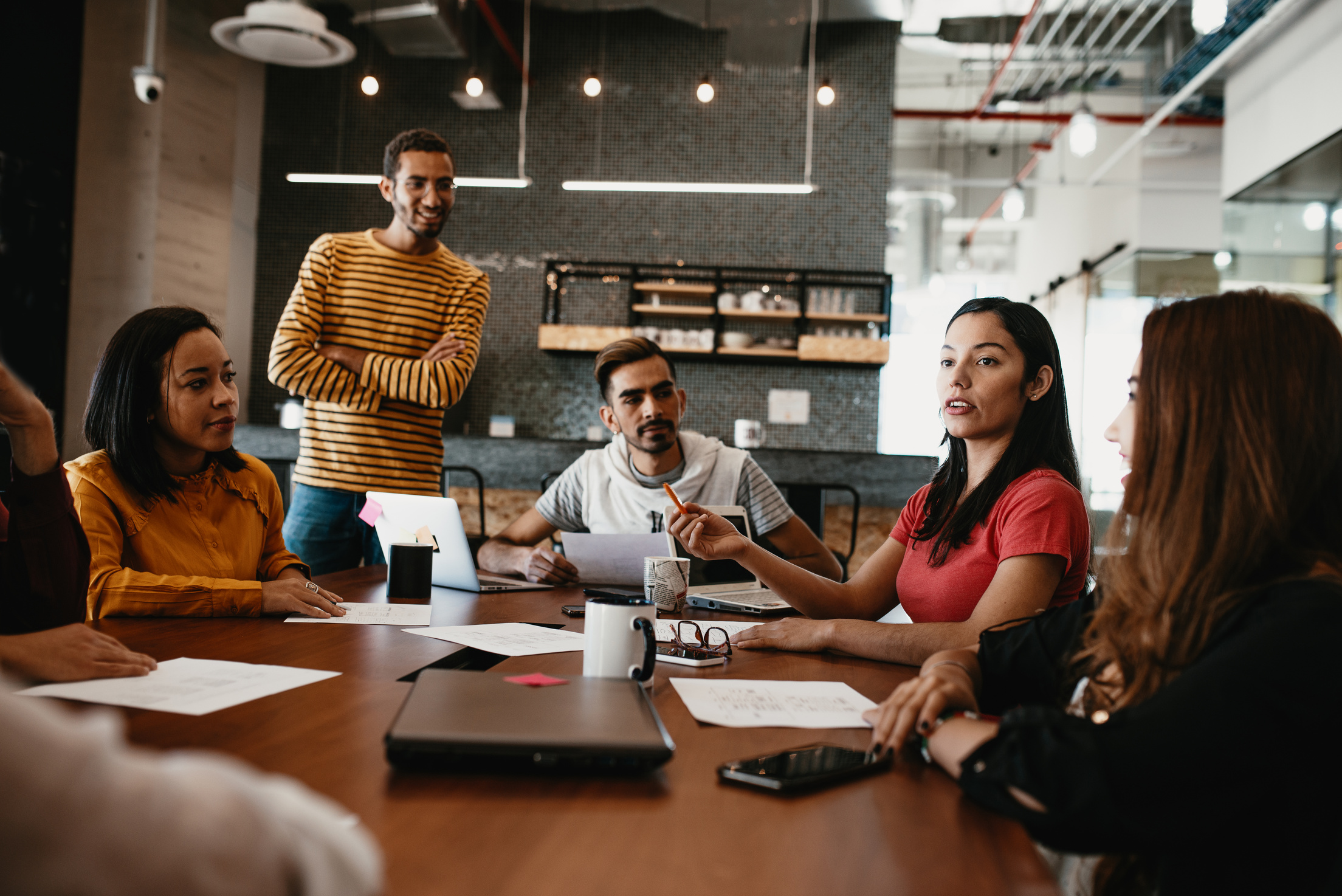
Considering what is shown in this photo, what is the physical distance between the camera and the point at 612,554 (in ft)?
7.01

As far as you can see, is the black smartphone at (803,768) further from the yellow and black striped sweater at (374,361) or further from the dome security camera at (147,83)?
the dome security camera at (147,83)

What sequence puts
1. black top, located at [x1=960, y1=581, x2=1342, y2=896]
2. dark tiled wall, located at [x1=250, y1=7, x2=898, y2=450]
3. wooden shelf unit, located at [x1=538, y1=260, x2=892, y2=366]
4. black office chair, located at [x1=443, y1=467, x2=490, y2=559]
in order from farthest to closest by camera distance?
1. dark tiled wall, located at [x1=250, y1=7, x2=898, y2=450]
2. wooden shelf unit, located at [x1=538, y1=260, x2=892, y2=366]
3. black office chair, located at [x1=443, y1=467, x2=490, y2=559]
4. black top, located at [x1=960, y1=581, x2=1342, y2=896]

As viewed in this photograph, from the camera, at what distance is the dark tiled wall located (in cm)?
634

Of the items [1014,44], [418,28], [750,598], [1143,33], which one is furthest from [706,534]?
[1143,33]

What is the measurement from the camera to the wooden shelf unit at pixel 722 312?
605 cm

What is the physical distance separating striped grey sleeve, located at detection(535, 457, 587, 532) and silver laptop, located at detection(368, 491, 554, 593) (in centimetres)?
50

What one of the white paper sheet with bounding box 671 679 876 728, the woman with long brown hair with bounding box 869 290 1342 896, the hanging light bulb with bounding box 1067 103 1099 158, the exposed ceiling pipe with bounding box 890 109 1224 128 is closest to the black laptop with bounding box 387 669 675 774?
the white paper sheet with bounding box 671 679 876 728

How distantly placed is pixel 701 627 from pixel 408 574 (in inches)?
25.5

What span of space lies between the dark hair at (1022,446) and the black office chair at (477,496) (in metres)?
0.98

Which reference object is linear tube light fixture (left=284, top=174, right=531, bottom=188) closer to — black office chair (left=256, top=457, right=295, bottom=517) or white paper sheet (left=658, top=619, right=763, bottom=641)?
black office chair (left=256, top=457, right=295, bottom=517)

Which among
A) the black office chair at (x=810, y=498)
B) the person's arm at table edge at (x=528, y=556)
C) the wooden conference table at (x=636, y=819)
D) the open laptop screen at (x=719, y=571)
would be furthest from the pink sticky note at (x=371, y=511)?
the black office chair at (x=810, y=498)

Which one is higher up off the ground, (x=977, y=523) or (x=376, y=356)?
(x=376, y=356)

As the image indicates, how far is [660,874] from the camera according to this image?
0.62m

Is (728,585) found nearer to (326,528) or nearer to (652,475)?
(652,475)
